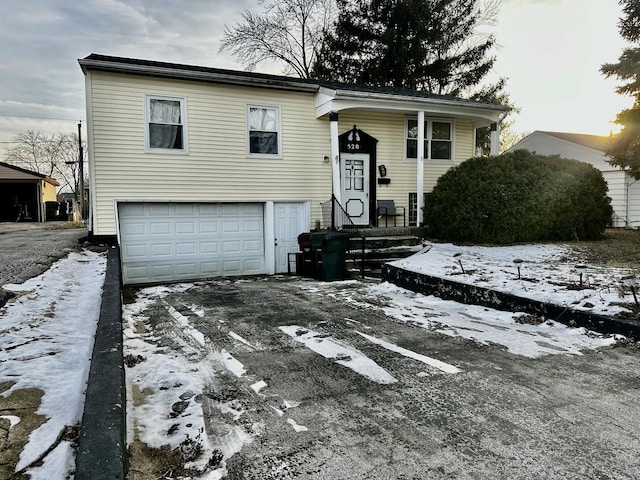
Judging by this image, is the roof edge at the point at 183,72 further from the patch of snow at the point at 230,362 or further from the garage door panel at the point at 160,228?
the patch of snow at the point at 230,362

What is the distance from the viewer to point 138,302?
7.70 metres

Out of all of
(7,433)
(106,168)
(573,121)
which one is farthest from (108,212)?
(573,121)

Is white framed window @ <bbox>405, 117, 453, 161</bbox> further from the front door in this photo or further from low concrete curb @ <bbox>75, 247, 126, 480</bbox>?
low concrete curb @ <bbox>75, 247, 126, 480</bbox>

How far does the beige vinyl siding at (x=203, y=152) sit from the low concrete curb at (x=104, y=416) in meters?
7.29

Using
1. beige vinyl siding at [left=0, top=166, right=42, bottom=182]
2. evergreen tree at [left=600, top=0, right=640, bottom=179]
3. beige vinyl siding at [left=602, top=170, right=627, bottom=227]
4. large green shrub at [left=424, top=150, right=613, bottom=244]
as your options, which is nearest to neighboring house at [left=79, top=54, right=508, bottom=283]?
large green shrub at [left=424, top=150, right=613, bottom=244]

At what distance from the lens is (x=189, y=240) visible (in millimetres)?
11422

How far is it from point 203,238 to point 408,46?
14.8m

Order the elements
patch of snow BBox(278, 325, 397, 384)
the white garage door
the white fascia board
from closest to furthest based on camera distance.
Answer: patch of snow BBox(278, 325, 397, 384) < the white fascia board < the white garage door

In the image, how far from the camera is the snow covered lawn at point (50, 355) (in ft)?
7.30

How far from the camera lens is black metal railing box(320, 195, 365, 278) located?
10.3 meters

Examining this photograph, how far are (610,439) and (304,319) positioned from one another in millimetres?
3867

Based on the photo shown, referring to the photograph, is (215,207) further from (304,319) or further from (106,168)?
(304,319)

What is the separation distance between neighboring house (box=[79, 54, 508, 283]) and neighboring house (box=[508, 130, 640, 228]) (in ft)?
27.2

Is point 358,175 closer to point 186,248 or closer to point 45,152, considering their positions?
point 186,248
